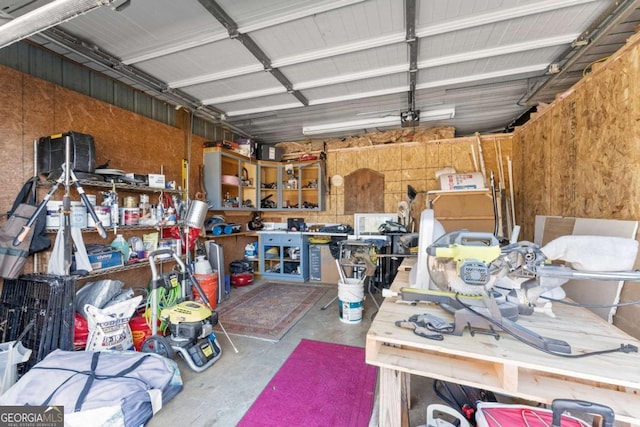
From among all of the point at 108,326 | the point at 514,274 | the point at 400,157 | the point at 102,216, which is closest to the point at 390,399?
the point at 514,274

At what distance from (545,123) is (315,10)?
3.06 m

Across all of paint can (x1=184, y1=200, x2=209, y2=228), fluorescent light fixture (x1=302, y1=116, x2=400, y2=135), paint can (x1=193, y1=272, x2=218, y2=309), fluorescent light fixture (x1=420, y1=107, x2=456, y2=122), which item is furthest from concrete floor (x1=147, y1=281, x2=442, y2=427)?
fluorescent light fixture (x1=420, y1=107, x2=456, y2=122)

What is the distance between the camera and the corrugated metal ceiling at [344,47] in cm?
188

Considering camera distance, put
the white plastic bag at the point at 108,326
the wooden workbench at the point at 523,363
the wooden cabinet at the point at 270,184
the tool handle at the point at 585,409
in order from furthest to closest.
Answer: the wooden cabinet at the point at 270,184, the white plastic bag at the point at 108,326, the wooden workbench at the point at 523,363, the tool handle at the point at 585,409

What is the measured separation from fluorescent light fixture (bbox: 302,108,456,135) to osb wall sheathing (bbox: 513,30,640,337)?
1139 mm

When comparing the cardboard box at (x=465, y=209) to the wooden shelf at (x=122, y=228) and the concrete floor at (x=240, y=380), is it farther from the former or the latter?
the wooden shelf at (x=122, y=228)

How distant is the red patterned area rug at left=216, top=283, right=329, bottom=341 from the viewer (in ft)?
9.43

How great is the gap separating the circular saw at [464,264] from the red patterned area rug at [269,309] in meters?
1.93

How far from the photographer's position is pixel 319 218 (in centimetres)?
540

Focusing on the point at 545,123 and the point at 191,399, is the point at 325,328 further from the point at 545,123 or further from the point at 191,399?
the point at 545,123

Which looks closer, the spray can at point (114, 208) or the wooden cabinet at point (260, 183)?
the spray can at point (114, 208)

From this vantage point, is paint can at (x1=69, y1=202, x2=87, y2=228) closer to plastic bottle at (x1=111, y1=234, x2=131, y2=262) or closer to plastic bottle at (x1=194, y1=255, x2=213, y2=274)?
plastic bottle at (x1=111, y1=234, x2=131, y2=262)

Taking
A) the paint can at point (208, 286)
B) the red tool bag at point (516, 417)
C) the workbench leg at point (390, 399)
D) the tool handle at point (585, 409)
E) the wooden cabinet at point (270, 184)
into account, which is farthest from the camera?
the wooden cabinet at point (270, 184)

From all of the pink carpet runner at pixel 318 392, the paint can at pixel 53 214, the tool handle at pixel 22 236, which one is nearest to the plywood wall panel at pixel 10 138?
the paint can at pixel 53 214
